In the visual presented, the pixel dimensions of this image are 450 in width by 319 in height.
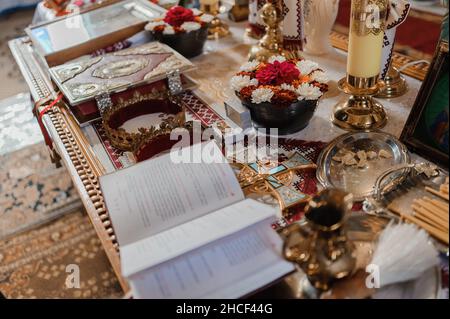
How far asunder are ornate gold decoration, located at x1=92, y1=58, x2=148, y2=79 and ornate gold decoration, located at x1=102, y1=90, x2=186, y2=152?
0.35 feet

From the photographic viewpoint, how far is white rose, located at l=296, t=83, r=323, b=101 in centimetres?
89

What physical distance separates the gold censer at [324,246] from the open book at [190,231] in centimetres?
3

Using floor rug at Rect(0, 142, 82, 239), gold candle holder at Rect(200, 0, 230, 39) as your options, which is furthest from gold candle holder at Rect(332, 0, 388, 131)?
floor rug at Rect(0, 142, 82, 239)

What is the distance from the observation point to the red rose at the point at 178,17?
133 cm

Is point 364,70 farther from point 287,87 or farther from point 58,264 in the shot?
point 58,264

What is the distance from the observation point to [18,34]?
3.81 metres

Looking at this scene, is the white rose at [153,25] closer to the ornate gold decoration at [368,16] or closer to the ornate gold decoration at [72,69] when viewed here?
the ornate gold decoration at [72,69]

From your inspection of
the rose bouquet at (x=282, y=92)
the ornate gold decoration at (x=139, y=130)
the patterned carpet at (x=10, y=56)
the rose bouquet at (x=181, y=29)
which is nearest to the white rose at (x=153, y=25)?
the rose bouquet at (x=181, y=29)

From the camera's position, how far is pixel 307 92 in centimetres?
89

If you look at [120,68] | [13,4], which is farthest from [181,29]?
[13,4]

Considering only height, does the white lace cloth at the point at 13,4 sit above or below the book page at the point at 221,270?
below

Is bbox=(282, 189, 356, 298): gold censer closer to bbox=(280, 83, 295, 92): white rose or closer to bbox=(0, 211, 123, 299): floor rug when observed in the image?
bbox=(280, 83, 295, 92): white rose

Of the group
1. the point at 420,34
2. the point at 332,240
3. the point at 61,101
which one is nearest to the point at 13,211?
the point at 61,101
